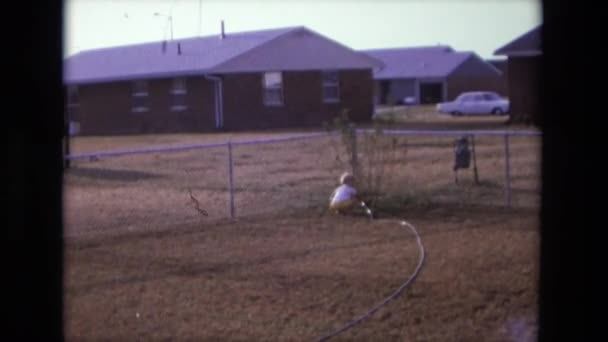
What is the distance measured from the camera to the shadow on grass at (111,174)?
691 inches

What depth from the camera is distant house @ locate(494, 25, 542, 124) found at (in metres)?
29.9

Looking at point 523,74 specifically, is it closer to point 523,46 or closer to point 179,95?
point 523,46

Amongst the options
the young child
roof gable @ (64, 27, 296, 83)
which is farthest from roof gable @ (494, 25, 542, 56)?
the young child

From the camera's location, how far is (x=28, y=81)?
50.3ft

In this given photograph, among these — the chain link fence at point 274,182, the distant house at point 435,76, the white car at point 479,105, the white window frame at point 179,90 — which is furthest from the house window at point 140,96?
the distant house at point 435,76

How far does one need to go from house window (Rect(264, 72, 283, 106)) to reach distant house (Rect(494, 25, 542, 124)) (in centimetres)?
935

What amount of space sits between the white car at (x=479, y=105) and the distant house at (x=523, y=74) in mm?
10533

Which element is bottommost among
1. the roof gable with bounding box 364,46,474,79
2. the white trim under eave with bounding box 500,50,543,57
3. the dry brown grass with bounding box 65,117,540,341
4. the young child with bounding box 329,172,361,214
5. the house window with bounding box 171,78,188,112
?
the dry brown grass with bounding box 65,117,540,341

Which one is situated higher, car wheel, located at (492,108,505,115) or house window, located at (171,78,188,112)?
house window, located at (171,78,188,112)

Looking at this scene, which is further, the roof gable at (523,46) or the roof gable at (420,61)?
the roof gable at (420,61)

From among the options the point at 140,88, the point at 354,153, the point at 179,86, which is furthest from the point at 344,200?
the point at 140,88

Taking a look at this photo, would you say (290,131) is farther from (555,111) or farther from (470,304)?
(470,304)

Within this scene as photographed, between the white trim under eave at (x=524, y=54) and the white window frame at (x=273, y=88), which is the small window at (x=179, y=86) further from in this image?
the white trim under eave at (x=524, y=54)

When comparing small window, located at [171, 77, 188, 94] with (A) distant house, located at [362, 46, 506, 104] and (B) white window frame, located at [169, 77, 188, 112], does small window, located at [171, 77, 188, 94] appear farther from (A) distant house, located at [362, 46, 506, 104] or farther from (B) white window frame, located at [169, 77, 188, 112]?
(A) distant house, located at [362, 46, 506, 104]
